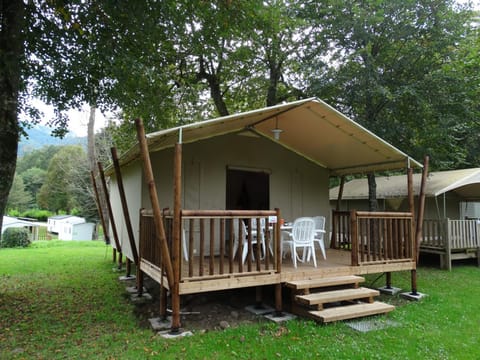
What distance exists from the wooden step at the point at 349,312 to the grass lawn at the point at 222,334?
4.3 inches

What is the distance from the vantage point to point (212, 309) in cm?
550

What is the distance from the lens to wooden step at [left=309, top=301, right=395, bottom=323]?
15.1 ft

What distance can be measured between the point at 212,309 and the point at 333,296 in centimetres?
190

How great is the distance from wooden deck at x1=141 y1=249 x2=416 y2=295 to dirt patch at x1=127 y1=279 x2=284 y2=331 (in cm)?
60

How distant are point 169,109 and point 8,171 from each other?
6.35 metres

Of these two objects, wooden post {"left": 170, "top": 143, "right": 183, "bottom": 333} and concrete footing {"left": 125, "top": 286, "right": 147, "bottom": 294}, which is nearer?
wooden post {"left": 170, "top": 143, "right": 183, "bottom": 333}

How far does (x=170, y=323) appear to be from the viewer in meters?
4.69

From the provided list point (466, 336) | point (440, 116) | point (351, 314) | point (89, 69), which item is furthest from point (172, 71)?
point (466, 336)

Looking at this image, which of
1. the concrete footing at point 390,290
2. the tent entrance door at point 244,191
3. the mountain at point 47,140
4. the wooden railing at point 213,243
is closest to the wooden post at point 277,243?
the wooden railing at point 213,243

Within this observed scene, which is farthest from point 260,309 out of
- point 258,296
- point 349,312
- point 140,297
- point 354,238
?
point 140,297

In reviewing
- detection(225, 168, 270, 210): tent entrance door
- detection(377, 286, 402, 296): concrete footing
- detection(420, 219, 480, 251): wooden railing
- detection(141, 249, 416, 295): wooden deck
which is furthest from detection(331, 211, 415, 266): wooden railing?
detection(225, 168, 270, 210): tent entrance door

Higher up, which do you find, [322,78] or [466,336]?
[322,78]

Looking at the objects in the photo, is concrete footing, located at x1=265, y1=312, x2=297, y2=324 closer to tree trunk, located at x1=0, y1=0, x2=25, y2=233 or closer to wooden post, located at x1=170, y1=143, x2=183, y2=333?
wooden post, located at x1=170, y1=143, x2=183, y2=333

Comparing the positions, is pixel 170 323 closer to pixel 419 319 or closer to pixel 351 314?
pixel 351 314
